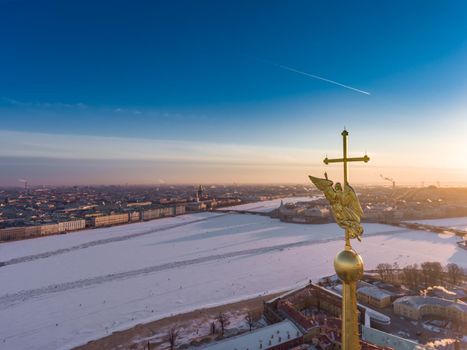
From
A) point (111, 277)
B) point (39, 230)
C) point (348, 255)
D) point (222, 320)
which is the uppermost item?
point (348, 255)

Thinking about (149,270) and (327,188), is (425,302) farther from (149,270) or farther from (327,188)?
(149,270)

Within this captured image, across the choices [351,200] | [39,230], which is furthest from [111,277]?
[39,230]

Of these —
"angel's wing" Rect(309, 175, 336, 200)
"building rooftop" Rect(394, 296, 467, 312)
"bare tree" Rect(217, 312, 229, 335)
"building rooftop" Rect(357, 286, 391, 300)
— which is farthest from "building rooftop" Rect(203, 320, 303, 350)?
"angel's wing" Rect(309, 175, 336, 200)

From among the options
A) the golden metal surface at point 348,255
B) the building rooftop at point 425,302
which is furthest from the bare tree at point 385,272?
the golden metal surface at point 348,255

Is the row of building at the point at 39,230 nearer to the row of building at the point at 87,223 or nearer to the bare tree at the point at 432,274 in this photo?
the row of building at the point at 87,223

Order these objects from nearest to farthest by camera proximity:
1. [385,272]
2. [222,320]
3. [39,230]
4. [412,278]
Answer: [222,320], [412,278], [385,272], [39,230]

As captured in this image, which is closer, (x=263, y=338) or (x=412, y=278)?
(x=263, y=338)

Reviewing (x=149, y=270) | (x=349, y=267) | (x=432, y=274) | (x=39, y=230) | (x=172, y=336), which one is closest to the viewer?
(x=349, y=267)

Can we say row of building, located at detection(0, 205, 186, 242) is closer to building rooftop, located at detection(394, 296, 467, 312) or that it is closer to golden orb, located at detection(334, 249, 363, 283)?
building rooftop, located at detection(394, 296, 467, 312)

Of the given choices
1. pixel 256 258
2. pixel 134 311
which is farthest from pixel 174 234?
pixel 134 311
